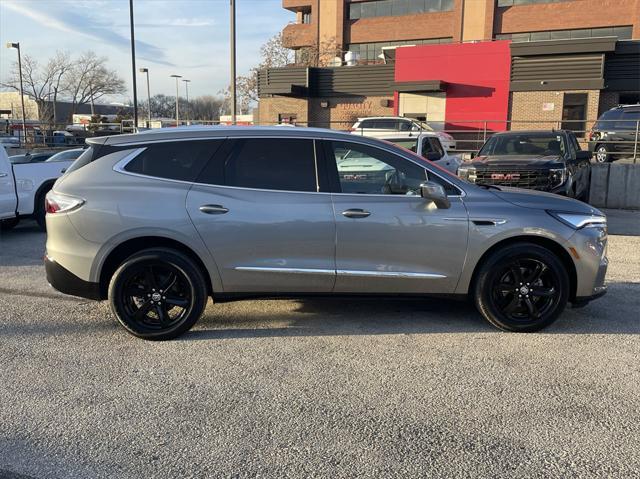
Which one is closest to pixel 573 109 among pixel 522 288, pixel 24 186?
pixel 24 186

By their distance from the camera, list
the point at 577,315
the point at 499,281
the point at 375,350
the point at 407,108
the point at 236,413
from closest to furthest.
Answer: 1. the point at 236,413
2. the point at 375,350
3. the point at 499,281
4. the point at 577,315
5. the point at 407,108

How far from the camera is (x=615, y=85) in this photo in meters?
26.2

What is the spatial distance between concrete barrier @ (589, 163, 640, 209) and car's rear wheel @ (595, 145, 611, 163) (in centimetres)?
315

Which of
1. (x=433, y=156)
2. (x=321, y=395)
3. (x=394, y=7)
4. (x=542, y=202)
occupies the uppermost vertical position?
(x=394, y=7)

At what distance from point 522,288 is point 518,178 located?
→ 554cm

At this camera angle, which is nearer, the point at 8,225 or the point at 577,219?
the point at 577,219

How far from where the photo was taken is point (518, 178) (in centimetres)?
1001

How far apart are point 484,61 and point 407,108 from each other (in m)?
4.62

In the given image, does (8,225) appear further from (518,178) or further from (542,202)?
(542,202)

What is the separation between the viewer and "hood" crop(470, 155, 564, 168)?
9984 millimetres

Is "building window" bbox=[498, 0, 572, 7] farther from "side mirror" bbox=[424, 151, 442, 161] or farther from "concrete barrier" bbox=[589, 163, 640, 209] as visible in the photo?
"side mirror" bbox=[424, 151, 442, 161]

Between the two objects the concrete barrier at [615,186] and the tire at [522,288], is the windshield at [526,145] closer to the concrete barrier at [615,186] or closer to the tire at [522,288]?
the concrete barrier at [615,186]

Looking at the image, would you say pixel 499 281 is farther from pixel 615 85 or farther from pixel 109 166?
pixel 615 85

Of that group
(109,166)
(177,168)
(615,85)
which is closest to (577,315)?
(177,168)
